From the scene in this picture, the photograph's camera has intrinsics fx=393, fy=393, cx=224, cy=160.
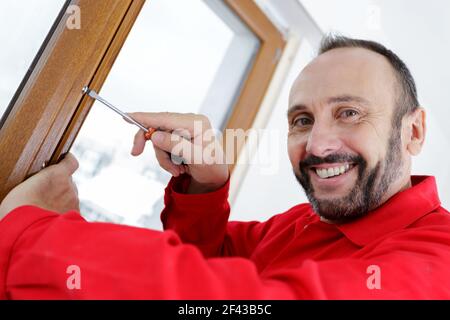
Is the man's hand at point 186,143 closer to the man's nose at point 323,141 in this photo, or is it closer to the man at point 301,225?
the man at point 301,225

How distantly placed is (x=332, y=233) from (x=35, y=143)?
0.58 metres

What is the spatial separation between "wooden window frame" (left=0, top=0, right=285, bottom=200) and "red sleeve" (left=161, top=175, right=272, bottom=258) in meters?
0.26

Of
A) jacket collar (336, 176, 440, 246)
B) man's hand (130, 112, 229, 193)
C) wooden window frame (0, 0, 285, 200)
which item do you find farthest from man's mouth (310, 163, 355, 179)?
wooden window frame (0, 0, 285, 200)

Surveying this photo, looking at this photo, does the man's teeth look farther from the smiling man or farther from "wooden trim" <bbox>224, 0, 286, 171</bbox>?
"wooden trim" <bbox>224, 0, 286, 171</bbox>

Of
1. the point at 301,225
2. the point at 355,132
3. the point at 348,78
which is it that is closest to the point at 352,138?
the point at 355,132

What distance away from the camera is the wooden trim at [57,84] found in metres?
0.68

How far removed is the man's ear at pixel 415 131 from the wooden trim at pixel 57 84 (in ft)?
2.15

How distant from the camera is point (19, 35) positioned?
74cm

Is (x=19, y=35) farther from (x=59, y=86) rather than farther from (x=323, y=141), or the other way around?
(x=323, y=141)

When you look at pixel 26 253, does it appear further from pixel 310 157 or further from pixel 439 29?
pixel 439 29

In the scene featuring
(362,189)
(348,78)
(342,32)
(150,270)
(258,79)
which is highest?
(342,32)

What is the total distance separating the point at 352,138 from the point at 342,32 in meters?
1.01
